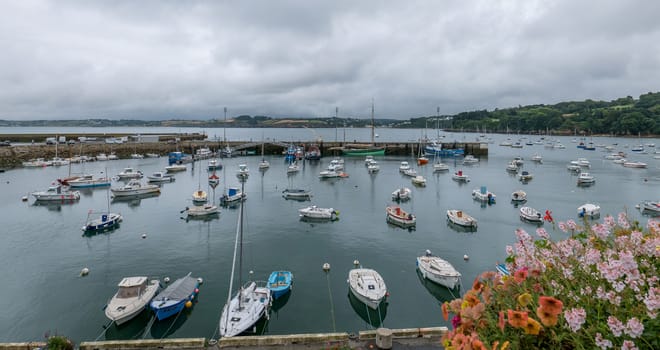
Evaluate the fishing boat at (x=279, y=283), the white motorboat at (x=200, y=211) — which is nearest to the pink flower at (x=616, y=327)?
the fishing boat at (x=279, y=283)

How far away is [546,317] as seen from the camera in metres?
3.41

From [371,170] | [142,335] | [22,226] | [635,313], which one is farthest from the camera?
[371,170]

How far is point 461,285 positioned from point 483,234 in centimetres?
1291

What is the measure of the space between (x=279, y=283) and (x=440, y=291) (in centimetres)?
987

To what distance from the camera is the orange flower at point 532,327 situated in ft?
11.2

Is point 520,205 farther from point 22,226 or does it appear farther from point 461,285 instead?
point 22,226

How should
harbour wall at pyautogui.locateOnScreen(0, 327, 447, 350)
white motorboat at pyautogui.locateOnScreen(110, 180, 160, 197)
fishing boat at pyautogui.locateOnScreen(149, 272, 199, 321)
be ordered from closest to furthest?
harbour wall at pyautogui.locateOnScreen(0, 327, 447, 350), fishing boat at pyautogui.locateOnScreen(149, 272, 199, 321), white motorboat at pyautogui.locateOnScreen(110, 180, 160, 197)

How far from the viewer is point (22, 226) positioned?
3625 cm

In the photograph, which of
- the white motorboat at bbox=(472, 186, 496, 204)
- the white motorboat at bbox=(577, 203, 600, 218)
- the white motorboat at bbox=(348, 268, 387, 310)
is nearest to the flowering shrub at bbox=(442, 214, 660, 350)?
the white motorboat at bbox=(348, 268, 387, 310)

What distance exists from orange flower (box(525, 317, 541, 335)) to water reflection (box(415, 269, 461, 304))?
19.2m

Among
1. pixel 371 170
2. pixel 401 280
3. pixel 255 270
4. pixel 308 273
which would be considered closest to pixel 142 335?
pixel 255 270

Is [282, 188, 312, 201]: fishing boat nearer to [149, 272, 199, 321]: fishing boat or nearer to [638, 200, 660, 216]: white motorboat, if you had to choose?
[149, 272, 199, 321]: fishing boat

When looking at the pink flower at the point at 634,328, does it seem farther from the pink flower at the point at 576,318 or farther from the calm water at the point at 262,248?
the calm water at the point at 262,248

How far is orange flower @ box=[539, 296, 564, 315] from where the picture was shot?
3396 millimetres
